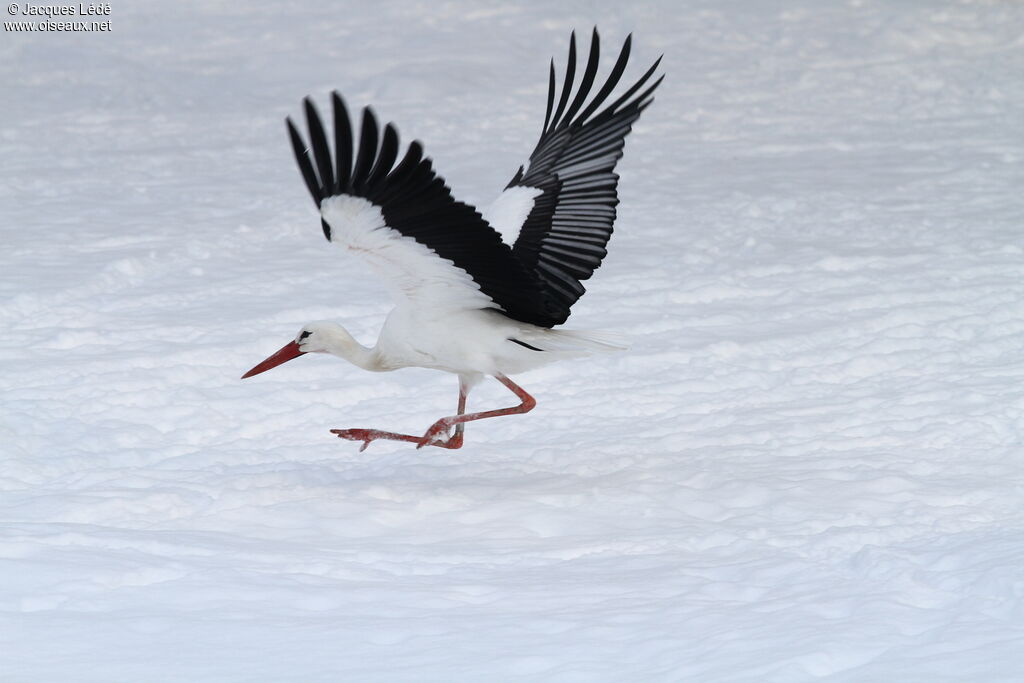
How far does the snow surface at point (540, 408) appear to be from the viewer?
11.2ft

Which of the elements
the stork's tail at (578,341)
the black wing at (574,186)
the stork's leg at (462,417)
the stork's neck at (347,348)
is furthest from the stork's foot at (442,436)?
the black wing at (574,186)

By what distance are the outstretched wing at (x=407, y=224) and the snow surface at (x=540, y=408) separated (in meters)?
0.72

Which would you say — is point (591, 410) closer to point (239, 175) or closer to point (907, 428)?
point (907, 428)

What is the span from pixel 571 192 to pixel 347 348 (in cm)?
114

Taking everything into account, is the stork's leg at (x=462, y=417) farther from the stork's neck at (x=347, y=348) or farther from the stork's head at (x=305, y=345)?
the stork's head at (x=305, y=345)

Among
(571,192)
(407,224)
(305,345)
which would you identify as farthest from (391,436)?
(571,192)

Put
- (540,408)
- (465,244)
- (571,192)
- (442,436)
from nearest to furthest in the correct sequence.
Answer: (465,244), (442,436), (571,192), (540,408)

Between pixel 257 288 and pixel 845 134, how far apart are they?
5311 mm

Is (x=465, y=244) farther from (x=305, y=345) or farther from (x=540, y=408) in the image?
(x=540, y=408)

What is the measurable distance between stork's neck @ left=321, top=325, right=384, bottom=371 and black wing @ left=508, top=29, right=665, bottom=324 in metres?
0.66

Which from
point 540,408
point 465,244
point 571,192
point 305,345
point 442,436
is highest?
point 465,244

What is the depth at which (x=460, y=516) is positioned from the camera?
4.53 m

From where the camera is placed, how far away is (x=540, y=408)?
19.1 feet

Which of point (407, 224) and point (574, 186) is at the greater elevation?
point (407, 224)
